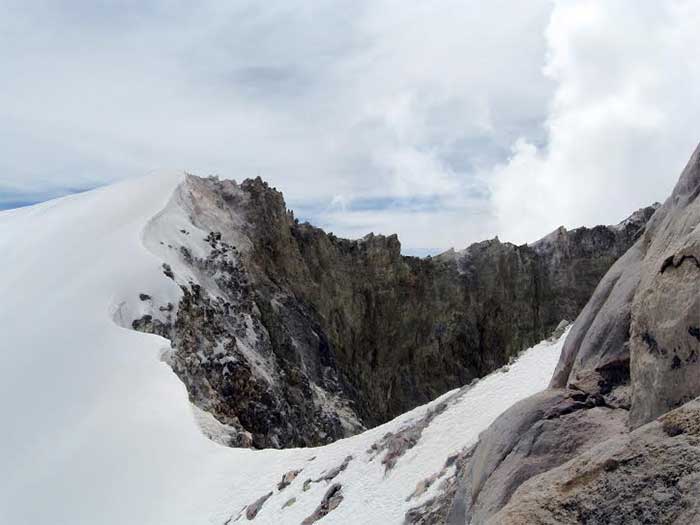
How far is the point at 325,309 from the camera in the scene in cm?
4775

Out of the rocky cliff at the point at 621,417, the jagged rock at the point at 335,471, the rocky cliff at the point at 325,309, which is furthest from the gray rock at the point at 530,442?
the rocky cliff at the point at 325,309

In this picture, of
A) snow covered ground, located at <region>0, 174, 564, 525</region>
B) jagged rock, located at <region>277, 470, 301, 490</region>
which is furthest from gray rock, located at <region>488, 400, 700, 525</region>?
jagged rock, located at <region>277, 470, 301, 490</region>

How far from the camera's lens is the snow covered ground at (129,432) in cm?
1223

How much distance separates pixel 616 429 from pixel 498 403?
5674 mm

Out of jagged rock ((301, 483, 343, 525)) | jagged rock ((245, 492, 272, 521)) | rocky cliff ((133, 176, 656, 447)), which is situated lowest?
jagged rock ((301, 483, 343, 525))

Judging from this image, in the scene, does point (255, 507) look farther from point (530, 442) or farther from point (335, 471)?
point (530, 442)

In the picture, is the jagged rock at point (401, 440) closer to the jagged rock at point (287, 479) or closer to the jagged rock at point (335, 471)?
the jagged rock at point (335, 471)

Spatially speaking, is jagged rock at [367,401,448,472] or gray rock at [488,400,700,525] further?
jagged rock at [367,401,448,472]

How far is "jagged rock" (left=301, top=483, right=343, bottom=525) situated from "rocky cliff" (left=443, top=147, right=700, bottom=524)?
14.5ft

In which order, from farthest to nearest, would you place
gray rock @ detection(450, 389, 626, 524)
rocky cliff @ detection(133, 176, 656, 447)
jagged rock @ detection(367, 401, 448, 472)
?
rocky cliff @ detection(133, 176, 656, 447), jagged rock @ detection(367, 401, 448, 472), gray rock @ detection(450, 389, 626, 524)

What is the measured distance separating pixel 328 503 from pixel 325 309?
117ft

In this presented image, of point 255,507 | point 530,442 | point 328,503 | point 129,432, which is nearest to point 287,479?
point 255,507

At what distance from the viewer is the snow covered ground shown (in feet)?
40.1

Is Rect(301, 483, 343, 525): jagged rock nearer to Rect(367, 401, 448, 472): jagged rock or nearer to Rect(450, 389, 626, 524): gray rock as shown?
Rect(367, 401, 448, 472): jagged rock
